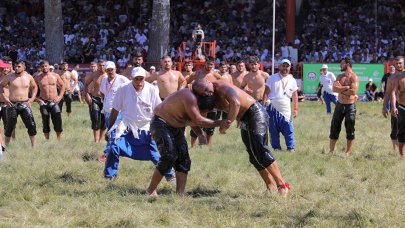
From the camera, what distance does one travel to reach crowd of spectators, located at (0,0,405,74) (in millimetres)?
27656

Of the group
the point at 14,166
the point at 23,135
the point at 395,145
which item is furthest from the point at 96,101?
the point at 395,145

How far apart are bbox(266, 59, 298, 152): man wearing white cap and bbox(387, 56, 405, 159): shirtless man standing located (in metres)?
1.74

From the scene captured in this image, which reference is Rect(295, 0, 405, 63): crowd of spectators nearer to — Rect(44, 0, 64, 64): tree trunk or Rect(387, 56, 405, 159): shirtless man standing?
Rect(44, 0, 64, 64): tree trunk

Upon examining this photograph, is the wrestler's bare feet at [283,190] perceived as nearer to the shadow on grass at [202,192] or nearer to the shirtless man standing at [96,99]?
the shadow on grass at [202,192]

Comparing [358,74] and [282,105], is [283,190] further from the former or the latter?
[358,74]

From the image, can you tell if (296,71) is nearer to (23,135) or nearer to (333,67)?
(333,67)

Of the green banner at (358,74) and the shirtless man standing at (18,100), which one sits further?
the green banner at (358,74)

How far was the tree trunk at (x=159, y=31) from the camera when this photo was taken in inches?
1009

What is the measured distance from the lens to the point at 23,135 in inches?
585

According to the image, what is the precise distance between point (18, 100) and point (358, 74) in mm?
15084

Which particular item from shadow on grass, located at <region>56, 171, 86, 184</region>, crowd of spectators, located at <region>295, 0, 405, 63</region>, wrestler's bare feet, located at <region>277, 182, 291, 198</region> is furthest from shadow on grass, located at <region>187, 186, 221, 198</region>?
crowd of spectators, located at <region>295, 0, 405, 63</region>

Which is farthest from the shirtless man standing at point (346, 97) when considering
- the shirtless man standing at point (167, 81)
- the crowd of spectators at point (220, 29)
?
the crowd of spectators at point (220, 29)

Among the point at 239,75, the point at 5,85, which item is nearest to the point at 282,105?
the point at 239,75

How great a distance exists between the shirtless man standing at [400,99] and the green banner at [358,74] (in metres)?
13.8
